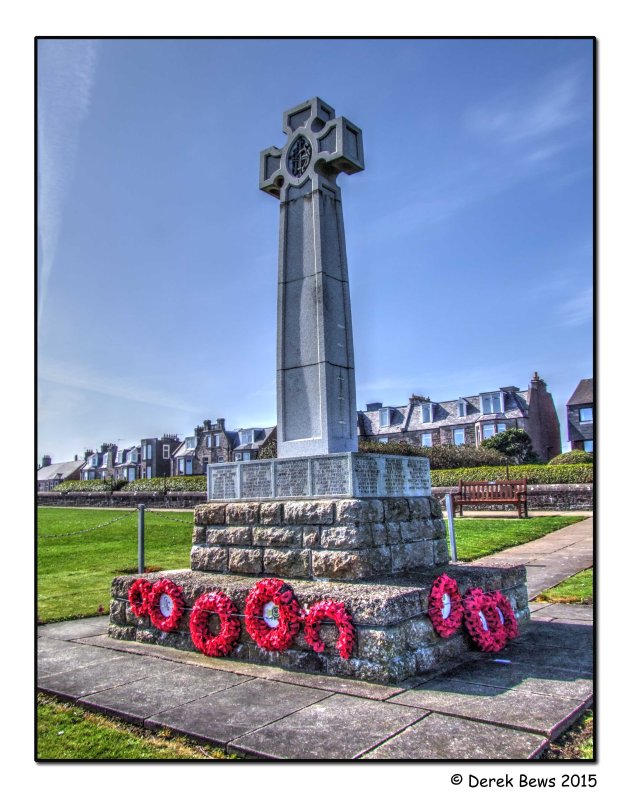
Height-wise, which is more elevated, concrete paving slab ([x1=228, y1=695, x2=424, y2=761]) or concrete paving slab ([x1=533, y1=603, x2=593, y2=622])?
concrete paving slab ([x1=228, y1=695, x2=424, y2=761])

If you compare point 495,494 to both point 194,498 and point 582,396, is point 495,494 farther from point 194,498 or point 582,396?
point 582,396

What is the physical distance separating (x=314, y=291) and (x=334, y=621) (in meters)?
3.36

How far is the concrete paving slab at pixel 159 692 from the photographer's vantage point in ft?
14.0

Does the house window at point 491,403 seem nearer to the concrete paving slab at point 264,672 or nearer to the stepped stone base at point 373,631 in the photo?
the stepped stone base at point 373,631

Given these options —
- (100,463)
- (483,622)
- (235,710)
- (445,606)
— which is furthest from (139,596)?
(100,463)

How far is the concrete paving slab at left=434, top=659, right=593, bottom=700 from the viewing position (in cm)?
434

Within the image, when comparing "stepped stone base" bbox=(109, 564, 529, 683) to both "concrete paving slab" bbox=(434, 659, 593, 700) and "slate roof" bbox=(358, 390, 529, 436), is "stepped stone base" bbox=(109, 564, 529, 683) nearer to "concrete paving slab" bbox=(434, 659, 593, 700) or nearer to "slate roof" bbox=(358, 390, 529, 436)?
"concrete paving slab" bbox=(434, 659, 593, 700)

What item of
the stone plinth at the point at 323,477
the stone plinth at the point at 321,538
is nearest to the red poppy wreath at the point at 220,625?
the stone plinth at the point at 321,538

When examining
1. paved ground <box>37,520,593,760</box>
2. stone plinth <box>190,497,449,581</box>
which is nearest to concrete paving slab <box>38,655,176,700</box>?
paved ground <box>37,520,593,760</box>

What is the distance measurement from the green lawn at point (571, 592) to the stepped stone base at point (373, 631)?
180cm

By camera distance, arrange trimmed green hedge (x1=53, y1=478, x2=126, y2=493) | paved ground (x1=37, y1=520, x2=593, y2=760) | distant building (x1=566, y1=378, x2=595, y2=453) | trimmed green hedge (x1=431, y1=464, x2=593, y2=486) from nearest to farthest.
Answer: paved ground (x1=37, y1=520, x2=593, y2=760) < trimmed green hedge (x1=431, y1=464, x2=593, y2=486) < distant building (x1=566, y1=378, x2=595, y2=453) < trimmed green hedge (x1=53, y1=478, x2=126, y2=493)

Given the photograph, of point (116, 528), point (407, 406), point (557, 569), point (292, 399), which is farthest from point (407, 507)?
point (407, 406)

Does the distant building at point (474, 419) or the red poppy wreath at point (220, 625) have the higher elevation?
the distant building at point (474, 419)

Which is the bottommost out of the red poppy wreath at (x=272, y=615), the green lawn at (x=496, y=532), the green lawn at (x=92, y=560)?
the green lawn at (x=92, y=560)
